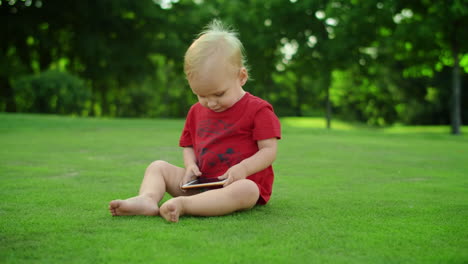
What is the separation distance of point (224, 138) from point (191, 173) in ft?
1.04

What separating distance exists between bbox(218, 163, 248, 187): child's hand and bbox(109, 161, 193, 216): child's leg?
1.33 feet

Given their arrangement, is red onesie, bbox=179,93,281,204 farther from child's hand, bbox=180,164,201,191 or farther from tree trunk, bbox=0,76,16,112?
tree trunk, bbox=0,76,16,112

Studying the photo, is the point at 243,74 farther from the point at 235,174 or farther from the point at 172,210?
the point at 172,210

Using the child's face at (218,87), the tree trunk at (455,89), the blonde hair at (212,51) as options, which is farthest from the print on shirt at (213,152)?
the tree trunk at (455,89)

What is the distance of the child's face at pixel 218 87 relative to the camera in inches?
114

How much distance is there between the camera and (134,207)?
2674 mm

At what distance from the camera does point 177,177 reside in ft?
10.4

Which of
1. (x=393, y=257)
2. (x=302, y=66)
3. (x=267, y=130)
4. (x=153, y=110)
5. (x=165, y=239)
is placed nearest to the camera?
(x=393, y=257)

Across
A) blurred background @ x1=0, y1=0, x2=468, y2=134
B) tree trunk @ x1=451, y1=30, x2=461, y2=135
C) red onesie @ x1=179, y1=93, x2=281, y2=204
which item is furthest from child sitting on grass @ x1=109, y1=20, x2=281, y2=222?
tree trunk @ x1=451, y1=30, x2=461, y2=135

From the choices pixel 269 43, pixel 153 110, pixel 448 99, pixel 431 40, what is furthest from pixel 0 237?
pixel 153 110

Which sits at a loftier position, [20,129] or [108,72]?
[108,72]

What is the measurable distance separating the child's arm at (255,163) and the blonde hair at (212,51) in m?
0.52

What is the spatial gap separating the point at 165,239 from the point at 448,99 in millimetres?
31018

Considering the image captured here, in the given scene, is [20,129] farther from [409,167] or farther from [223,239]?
[223,239]
